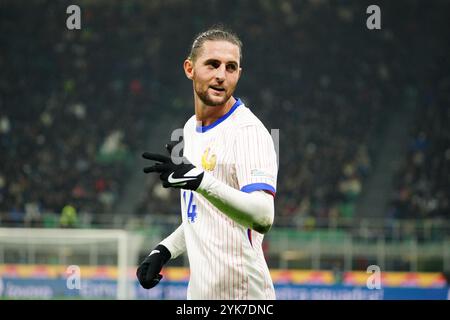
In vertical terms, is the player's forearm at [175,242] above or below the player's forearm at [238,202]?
below

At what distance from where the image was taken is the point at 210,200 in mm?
4051

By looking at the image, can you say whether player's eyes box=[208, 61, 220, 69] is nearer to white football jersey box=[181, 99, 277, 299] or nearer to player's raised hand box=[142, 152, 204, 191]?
white football jersey box=[181, 99, 277, 299]

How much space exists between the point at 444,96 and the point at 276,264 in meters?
8.73

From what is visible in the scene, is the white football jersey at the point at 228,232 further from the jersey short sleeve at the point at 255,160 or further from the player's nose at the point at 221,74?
the player's nose at the point at 221,74

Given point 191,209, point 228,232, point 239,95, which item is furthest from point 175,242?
point 239,95

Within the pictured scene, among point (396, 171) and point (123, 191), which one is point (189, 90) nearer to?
point (123, 191)

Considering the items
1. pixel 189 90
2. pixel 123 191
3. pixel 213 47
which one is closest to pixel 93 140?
pixel 123 191

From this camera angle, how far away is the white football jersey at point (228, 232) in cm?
425

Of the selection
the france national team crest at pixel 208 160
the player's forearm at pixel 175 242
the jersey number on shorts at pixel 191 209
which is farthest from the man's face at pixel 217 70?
the player's forearm at pixel 175 242

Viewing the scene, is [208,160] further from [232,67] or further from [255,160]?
[232,67]

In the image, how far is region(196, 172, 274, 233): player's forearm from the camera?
3.99 m

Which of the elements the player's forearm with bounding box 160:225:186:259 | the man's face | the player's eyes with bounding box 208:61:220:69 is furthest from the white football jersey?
the player's forearm with bounding box 160:225:186:259

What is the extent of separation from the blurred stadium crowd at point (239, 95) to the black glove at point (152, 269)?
14.2 metres

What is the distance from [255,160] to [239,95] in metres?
19.7
